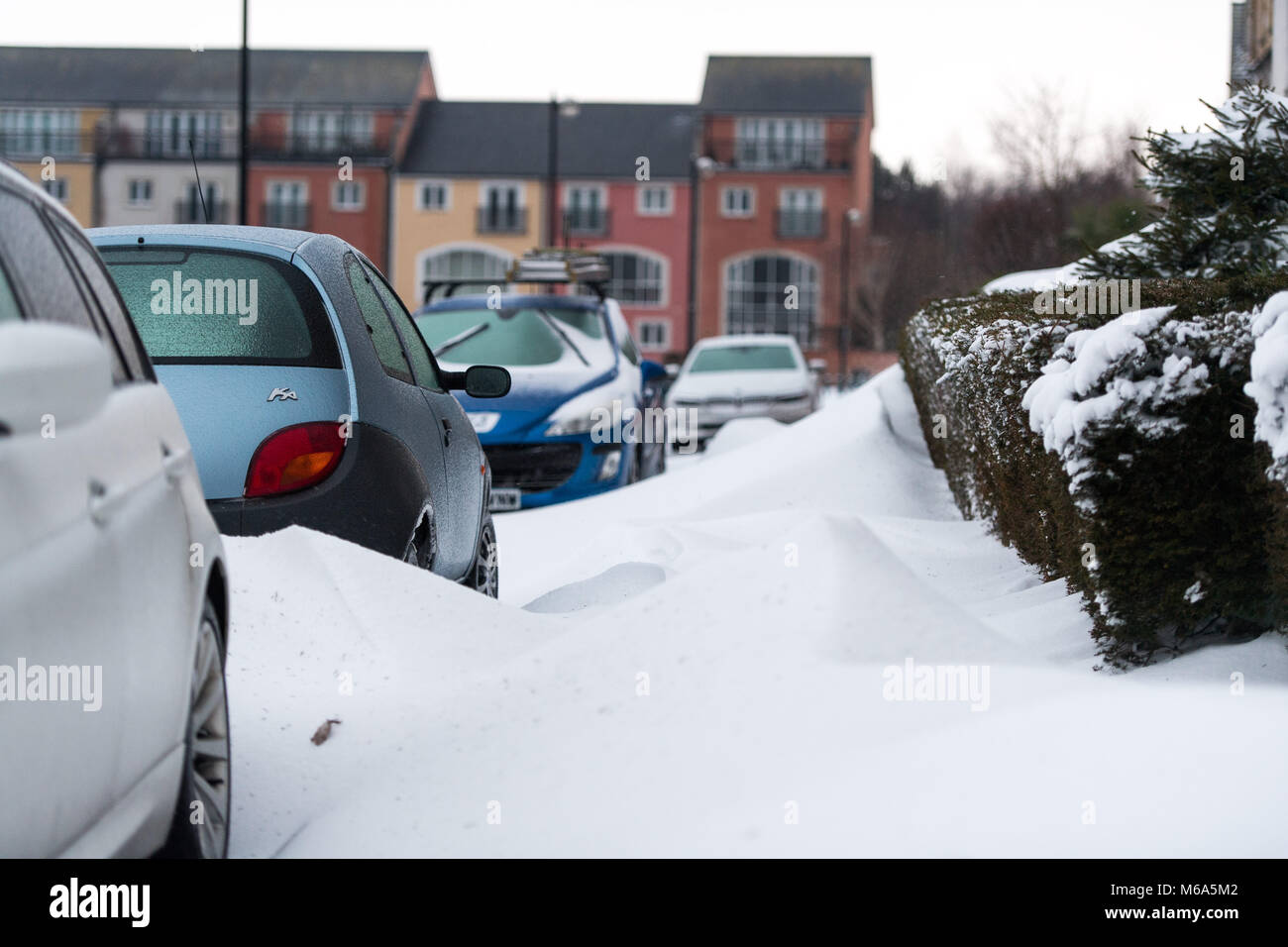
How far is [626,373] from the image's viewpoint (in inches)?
493

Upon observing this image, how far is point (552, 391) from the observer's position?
37.3ft

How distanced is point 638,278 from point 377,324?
5958cm

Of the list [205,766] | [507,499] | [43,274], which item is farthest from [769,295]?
[43,274]

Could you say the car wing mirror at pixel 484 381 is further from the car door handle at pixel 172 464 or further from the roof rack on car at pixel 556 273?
the roof rack on car at pixel 556 273

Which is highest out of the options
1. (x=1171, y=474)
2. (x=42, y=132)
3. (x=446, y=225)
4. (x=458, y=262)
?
(x=42, y=132)

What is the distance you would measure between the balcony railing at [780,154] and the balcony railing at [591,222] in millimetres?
5177

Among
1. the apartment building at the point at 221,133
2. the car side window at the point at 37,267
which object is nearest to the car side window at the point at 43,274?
the car side window at the point at 37,267

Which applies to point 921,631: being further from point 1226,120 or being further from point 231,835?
point 1226,120

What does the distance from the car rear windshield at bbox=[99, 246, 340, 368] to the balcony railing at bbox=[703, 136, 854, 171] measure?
61290mm

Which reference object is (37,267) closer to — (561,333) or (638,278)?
(561,333)

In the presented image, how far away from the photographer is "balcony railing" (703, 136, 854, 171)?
215ft

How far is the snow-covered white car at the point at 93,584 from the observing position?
2.36m

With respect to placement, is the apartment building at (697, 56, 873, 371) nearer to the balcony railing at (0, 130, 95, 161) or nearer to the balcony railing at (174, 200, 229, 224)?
the balcony railing at (174, 200, 229, 224)
